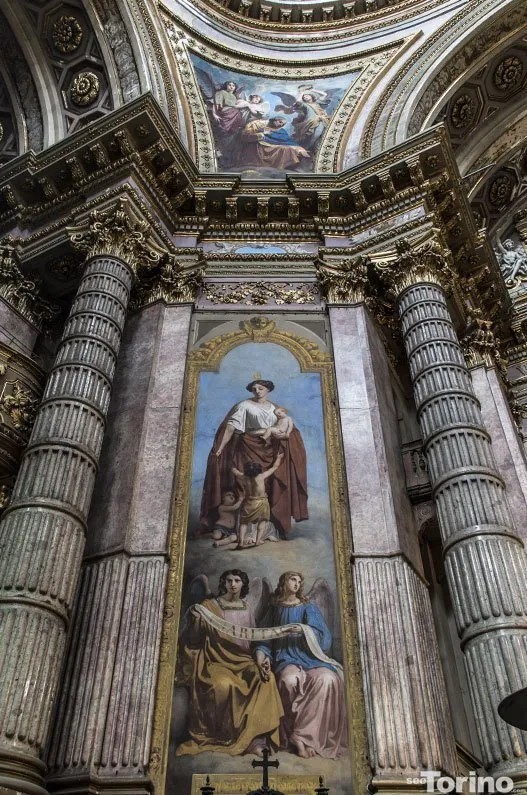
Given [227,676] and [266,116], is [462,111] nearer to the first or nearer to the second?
[266,116]

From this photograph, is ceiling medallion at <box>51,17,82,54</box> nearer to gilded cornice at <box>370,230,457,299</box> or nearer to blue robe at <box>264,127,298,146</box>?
blue robe at <box>264,127,298,146</box>

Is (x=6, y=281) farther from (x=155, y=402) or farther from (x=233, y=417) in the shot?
(x=233, y=417)

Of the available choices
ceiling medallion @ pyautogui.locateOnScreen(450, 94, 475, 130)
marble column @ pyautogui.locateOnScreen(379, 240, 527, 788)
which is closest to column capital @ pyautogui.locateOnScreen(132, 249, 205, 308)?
marble column @ pyautogui.locateOnScreen(379, 240, 527, 788)

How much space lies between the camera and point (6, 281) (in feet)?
35.7

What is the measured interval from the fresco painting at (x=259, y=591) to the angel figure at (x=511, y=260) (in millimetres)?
7927

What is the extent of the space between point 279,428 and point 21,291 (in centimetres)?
474

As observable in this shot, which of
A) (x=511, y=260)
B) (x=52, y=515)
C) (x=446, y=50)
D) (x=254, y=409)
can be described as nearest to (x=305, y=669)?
(x=52, y=515)

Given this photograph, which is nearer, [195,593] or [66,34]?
[195,593]

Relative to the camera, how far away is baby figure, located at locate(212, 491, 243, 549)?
802 centimetres

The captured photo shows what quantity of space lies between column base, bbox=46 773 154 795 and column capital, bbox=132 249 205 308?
6.44 meters

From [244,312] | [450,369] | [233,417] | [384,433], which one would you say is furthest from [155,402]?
[450,369]

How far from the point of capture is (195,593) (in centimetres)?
756

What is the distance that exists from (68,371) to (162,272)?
285cm

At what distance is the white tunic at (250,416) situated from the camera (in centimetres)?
915
